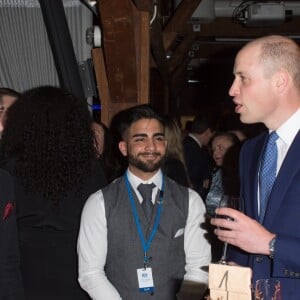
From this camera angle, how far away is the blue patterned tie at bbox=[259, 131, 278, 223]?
1799mm

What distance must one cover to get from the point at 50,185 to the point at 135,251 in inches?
17.2

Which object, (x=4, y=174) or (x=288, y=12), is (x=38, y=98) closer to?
(x=4, y=174)

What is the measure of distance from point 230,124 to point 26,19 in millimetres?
7686

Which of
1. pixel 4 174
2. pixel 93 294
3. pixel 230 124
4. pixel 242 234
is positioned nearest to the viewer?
pixel 242 234

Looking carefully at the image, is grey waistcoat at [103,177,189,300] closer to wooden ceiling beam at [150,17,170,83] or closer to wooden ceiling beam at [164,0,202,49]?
wooden ceiling beam at [150,17,170,83]

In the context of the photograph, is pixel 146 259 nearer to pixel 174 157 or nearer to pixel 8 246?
pixel 8 246

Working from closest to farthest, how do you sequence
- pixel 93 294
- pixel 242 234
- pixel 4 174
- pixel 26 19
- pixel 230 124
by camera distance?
pixel 242 234 < pixel 4 174 < pixel 93 294 < pixel 26 19 < pixel 230 124

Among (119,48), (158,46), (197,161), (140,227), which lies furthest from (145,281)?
(158,46)

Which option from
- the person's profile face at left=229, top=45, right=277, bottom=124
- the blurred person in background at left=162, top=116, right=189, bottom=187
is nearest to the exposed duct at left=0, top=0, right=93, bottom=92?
the blurred person in background at left=162, top=116, right=189, bottom=187

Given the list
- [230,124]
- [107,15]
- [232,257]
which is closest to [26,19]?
[107,15]

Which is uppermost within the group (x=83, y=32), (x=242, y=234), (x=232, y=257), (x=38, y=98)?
(x=83, y=32)

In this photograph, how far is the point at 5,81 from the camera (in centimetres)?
493

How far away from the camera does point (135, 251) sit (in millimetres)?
2223

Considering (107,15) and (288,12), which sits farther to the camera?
(288,12)
